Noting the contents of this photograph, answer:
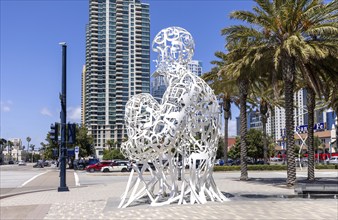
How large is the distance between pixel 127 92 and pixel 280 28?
288ft

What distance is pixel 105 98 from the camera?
4407 inches

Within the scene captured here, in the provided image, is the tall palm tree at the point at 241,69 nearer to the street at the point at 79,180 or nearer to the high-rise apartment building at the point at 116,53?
the street at the point at 79,180

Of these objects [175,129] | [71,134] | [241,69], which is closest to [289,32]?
[241,69]

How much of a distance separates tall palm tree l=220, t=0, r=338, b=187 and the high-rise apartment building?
264 ft

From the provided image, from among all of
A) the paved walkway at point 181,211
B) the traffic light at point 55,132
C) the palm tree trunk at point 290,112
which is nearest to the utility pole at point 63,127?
the traffic light at point 55,132

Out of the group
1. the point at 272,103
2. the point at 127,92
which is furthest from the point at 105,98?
the point at 272,103

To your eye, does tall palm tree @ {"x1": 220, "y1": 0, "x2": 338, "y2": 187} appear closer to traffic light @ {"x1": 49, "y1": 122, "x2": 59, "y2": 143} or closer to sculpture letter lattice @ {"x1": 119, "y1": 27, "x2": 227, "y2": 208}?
sculpture letter lattice @ {"x1": 119, "y1": 27, "x2": 227, "y2": 208}

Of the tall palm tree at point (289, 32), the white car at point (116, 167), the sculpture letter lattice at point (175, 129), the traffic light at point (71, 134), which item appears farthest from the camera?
the white car at point (116, 167)

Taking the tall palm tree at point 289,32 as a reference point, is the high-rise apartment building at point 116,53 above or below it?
above

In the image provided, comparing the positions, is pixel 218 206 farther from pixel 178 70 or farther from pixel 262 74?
pixel 262 74

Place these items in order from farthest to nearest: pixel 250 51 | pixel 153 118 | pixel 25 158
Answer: pixel 25 158
pixel 250 51
pixel 153 118

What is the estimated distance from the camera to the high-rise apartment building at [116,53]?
103500 mm

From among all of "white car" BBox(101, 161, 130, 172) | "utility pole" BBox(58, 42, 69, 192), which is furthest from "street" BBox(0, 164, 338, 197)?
"white car" BBox(101, 161, 130, 172)

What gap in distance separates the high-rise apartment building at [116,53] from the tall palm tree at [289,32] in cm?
8057
